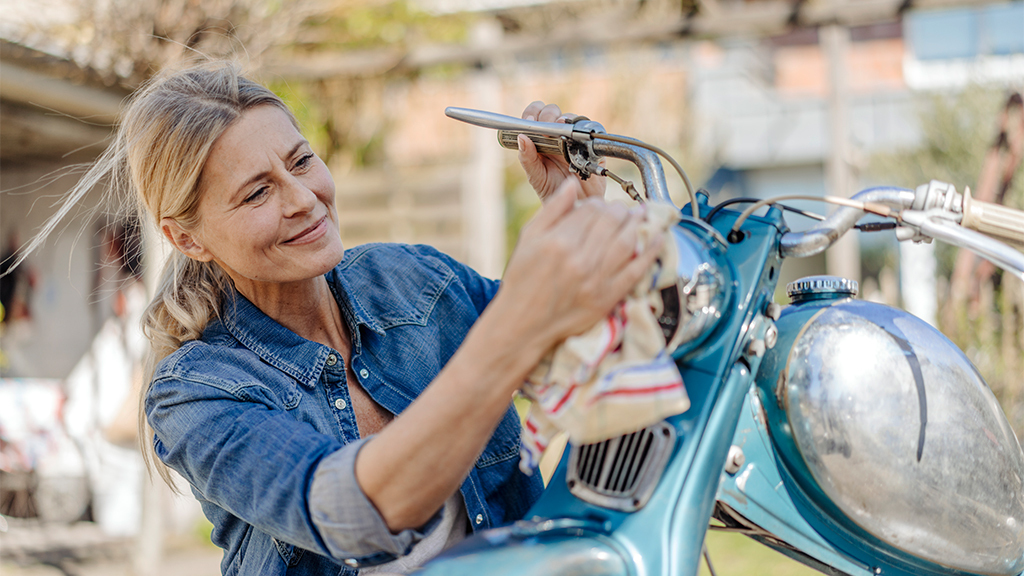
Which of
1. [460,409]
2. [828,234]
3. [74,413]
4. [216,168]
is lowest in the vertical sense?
[74,413]

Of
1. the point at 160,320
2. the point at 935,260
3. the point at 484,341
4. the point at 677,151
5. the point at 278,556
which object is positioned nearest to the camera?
the point at 484,341

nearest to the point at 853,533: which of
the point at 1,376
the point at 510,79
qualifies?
the point at 510,79

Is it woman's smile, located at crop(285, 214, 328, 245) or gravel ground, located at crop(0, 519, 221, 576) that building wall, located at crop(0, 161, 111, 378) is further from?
woman's smile, located at crop(285, 214, 328, 245)

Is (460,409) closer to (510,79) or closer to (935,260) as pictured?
(510,79)

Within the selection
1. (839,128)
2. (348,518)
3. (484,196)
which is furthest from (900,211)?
(484,196)

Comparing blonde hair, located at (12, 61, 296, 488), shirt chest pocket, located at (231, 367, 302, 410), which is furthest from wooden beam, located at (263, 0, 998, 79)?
shirt chest pocket, located at (231, 367, 302, 410)

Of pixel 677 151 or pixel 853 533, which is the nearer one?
pixel 853 533

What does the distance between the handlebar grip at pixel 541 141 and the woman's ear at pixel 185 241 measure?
49cm

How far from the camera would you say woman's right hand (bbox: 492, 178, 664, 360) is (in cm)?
70

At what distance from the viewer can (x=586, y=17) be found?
199 inches

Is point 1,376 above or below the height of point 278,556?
below

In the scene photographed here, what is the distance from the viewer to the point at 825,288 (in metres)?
0.99

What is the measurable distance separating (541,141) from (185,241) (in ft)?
1.88

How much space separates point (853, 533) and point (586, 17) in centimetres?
457
